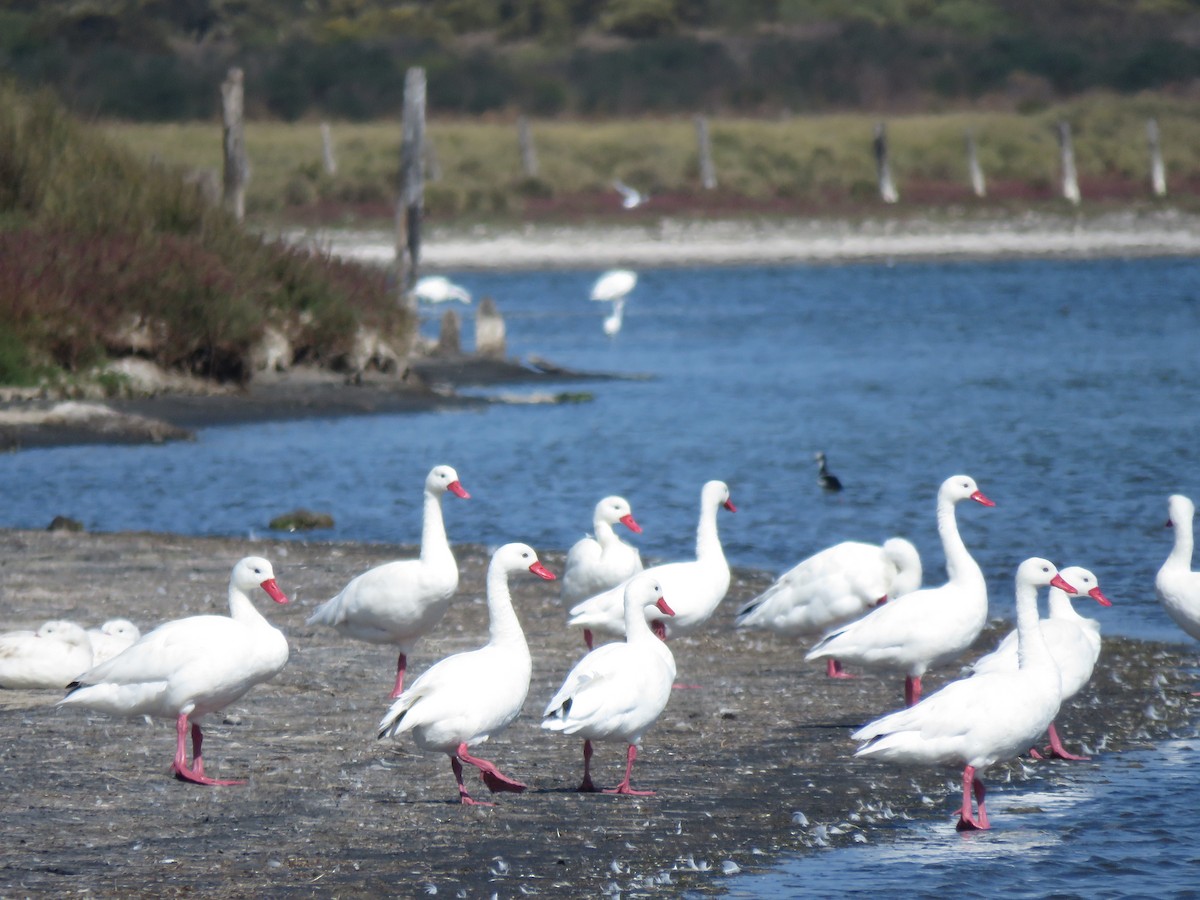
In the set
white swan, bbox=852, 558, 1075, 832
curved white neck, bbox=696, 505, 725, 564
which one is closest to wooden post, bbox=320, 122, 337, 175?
curved white neck, bbox=696, 505, 725, 564

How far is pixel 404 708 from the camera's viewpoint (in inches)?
301

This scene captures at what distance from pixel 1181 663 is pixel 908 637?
2.46 m

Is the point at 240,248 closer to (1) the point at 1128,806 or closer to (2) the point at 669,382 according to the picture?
(2) the point at 669,382

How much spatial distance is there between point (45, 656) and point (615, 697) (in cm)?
294

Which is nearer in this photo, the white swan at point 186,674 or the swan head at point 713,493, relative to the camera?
the white swan at point 186,674

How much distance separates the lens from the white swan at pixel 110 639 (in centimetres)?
941

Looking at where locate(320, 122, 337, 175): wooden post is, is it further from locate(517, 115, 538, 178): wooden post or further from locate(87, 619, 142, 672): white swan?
locate(87, 619, 142, 672): white swan

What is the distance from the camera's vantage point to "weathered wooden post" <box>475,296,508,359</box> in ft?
90.0

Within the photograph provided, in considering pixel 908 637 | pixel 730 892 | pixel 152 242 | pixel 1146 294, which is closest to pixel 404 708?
pixel 730 892

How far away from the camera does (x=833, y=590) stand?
1068cm

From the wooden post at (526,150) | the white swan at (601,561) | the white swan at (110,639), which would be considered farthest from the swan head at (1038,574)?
the wooden post at (526,150)

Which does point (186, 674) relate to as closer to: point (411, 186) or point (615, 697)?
point (615, 697)

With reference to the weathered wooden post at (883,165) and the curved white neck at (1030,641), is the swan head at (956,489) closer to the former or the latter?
the curved white neck at (1030,641)

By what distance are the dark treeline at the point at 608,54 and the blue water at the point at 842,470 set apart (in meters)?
40.0
